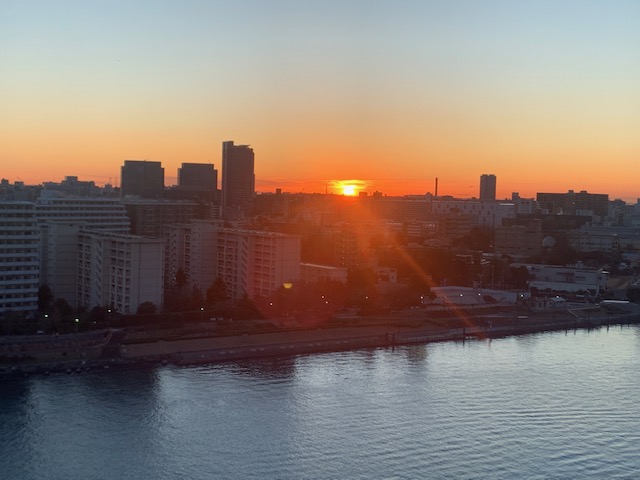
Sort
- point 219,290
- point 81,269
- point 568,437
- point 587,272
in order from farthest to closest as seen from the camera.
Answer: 1. point 587,272
2. point 219,290
3. point 81,269
4. point 568,437

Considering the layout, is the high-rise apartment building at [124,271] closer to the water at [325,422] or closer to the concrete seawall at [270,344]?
the concrete seawall at [270,344]

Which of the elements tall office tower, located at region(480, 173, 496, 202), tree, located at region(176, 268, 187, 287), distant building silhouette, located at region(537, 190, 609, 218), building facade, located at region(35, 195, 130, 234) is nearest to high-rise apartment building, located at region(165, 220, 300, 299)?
tree, located at region(176, 268, 187, 287)

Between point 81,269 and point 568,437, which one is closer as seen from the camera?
point 568,437

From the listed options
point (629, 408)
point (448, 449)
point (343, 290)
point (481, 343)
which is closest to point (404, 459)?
point (448, 449)

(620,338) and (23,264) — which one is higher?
(23,264)

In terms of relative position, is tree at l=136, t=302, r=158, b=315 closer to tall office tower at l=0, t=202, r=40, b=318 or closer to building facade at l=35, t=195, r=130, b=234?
tall office tower at l=0, t=202, r=40, b=318

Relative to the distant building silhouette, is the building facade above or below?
below

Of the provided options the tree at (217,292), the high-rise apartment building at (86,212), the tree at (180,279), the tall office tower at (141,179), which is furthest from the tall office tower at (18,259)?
the tall office tower at (141,179)

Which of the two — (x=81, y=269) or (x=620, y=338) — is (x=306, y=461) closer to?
(x=81, y=269)
